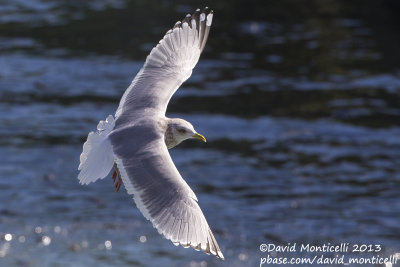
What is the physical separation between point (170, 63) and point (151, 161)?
1760mm

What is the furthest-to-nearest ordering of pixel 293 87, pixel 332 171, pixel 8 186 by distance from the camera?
pixel 293 87 < pixel 332 171 < pixel 8 186

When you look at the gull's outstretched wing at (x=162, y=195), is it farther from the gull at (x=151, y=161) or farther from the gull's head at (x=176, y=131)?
the gull's head at (x=176, y=131)

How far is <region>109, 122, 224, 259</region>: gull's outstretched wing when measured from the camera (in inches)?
263

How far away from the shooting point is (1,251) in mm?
12445

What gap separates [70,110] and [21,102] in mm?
1152

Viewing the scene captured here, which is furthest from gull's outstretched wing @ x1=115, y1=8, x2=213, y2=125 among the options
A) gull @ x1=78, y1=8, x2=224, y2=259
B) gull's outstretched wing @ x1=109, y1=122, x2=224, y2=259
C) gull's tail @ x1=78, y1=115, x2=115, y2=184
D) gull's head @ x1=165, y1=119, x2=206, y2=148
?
gull's outstretched wing @ x1=109, y1=122, x2=224, y2=259

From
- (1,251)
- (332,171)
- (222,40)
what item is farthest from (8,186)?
(222,40)

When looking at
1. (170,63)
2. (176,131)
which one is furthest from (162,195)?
(170,63)

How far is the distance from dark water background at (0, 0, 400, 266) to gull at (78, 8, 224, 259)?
482 cm

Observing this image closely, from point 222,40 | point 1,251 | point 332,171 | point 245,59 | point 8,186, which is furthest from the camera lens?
point 222,40

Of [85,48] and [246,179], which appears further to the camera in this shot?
[85,48]

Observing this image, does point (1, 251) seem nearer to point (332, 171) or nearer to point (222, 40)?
point (332, 171)

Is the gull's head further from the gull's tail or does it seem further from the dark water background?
the dark water background

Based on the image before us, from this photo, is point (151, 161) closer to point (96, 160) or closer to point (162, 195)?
point (162, 195)
